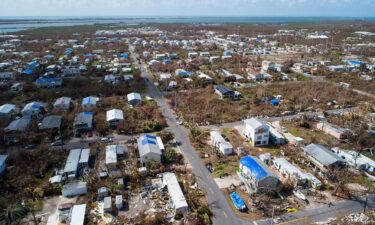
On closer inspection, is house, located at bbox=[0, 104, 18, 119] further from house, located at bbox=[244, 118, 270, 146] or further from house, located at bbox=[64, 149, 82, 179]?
house, located at bbox=[244, 118, 270, 146]

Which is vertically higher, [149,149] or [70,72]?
[70,72]

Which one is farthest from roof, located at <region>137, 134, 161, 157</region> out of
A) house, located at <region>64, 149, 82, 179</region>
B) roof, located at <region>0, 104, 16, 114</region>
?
roof, located at <region>0, 104, 16, 114</region>

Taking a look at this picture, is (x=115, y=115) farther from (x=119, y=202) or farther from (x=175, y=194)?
(x=175, y=194)

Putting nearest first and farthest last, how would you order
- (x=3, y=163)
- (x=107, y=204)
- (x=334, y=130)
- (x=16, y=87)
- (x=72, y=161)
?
(x=107, y=204) → (x=3, y=163) → (x=72, y=161) → (x=334, y=130) → (x=16, y=87)

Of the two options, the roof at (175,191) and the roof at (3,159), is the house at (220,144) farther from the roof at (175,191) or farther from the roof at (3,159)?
the roof at (3,159)

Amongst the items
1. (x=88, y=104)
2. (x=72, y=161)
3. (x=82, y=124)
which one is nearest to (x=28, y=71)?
(x=88, y=104)

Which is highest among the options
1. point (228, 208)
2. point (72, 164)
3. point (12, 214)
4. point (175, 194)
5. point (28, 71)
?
point (28, 71)

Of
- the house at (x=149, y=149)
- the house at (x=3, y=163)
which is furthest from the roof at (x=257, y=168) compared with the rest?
the house at (x=3, y=163)

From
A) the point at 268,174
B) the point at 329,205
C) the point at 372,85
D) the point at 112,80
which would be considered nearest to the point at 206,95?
the point at 112,80
